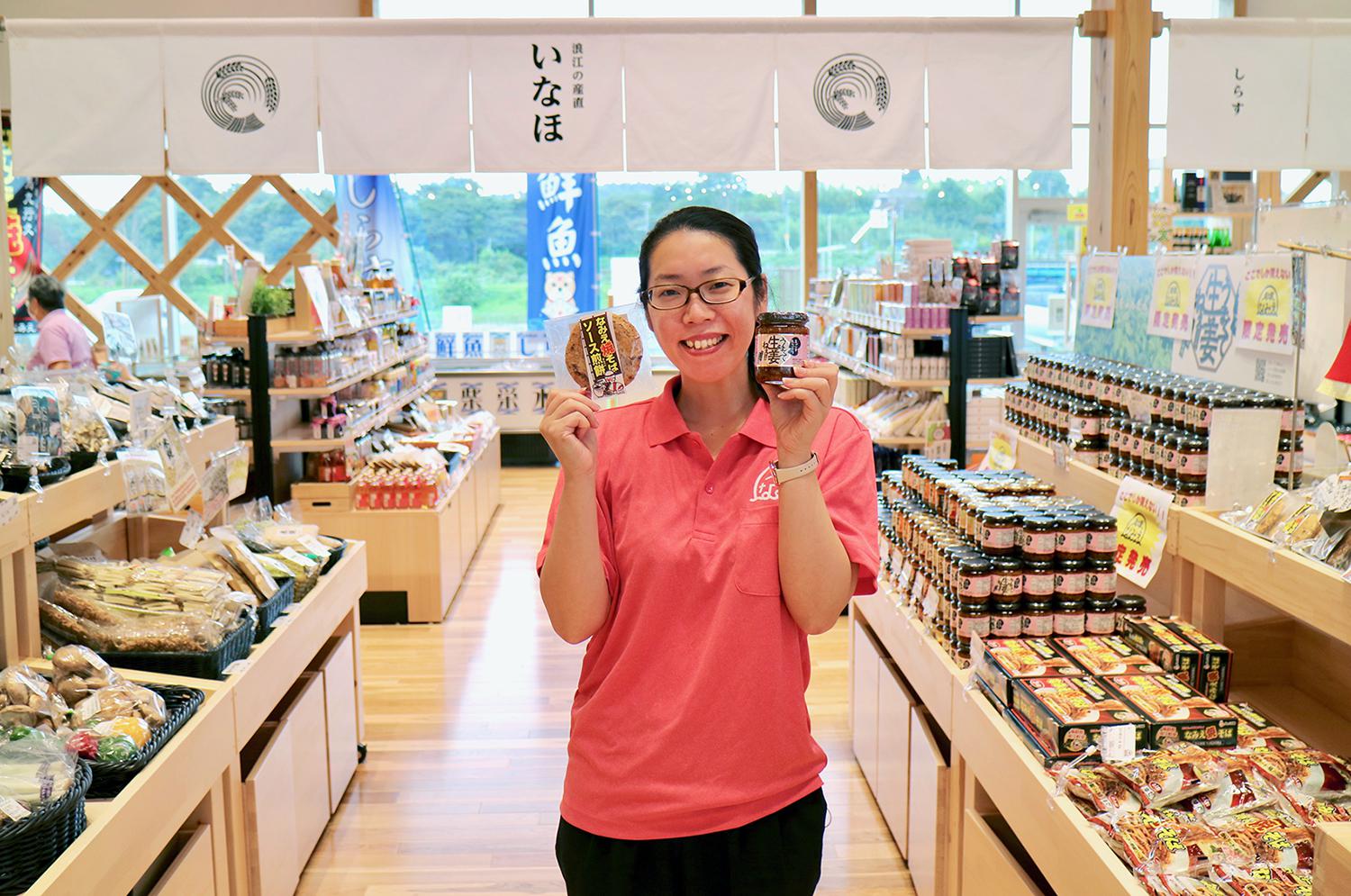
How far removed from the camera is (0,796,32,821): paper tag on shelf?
1.79 m

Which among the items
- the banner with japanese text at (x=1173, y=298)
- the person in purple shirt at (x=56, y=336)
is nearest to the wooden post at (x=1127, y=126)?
the banner with japanese text at (x=1173, y=298)

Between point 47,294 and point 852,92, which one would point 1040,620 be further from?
point 47,294

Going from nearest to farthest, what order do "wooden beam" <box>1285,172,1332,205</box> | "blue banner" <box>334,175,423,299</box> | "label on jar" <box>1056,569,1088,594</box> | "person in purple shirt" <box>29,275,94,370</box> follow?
"label on jar" <box>1056,569,1088,594</box>
"person in purple shirt" <box>29,275,94,370</box>
"wooden beam" <box>1285,172,1332,205</box>
"blue banner" <box>334,175,423,299</box>

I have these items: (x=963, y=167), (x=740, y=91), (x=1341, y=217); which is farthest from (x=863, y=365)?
(x=1341, y=217)

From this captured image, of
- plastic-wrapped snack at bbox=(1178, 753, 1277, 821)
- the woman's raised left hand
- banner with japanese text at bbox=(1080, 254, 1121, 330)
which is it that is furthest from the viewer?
banner with japanese text at bbox=(1080, 254, 1121, 330)

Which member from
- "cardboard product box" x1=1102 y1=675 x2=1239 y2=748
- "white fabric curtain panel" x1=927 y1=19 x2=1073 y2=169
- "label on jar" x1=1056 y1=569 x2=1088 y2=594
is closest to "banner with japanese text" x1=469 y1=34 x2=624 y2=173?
"white fabric curtain panel" x1=927 y1=19 x2=1073 y2=169

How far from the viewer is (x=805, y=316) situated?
1.67 m

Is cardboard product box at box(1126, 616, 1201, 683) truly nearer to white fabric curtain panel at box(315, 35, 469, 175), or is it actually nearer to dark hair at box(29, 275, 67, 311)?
white fabric curtain panel at box(315, 35, 469, 175)

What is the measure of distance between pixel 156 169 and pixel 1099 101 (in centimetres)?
401

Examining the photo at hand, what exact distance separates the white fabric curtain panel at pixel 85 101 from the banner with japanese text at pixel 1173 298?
4.18 m

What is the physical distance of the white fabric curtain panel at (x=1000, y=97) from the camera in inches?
202

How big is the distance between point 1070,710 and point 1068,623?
0.56 meters

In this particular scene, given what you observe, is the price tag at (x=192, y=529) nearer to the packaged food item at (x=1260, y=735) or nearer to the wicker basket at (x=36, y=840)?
the wicker basket at (x=36, y=840)

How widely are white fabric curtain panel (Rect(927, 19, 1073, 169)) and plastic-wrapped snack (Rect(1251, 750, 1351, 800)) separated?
3.58 m
